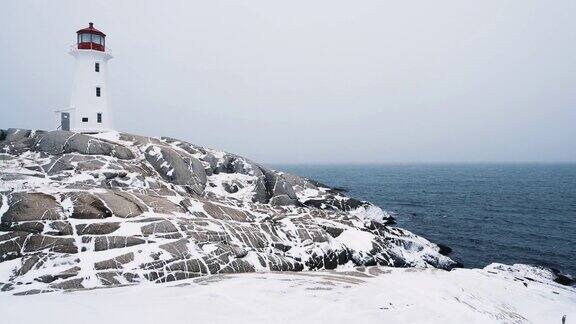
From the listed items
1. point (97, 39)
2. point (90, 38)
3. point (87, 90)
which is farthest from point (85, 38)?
point (87, 90)

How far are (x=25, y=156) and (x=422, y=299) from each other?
114ft

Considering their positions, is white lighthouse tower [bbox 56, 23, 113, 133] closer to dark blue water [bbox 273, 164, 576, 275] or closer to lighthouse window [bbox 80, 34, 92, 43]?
lighthouse window [bbox 80, 34, 92, 43]

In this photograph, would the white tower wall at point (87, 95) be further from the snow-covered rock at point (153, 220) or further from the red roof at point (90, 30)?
the snow-covered rock at point (153, 220)

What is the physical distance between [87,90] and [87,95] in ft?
2.03

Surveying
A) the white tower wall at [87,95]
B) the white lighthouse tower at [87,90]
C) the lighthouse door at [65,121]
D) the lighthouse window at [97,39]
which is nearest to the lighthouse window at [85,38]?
the white lighthouse tower at [87,90]

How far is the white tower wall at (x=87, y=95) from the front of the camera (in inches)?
1715

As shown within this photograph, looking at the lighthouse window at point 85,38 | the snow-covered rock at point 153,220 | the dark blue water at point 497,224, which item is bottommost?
the dark blue water at point 497,224

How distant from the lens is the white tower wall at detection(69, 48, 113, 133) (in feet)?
143

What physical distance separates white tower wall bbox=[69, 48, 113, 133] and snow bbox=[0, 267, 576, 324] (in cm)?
3177

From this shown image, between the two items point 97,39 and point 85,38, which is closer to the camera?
point 85,38

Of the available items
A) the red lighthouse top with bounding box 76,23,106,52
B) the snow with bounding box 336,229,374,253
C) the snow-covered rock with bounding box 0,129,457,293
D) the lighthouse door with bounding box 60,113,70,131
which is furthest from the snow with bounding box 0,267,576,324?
the red lighthouse top with bounding box 76,23,106,52

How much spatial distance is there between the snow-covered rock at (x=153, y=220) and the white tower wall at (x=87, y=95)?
17.0ft

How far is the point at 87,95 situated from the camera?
4397 centimetres

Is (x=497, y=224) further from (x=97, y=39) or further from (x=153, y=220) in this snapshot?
(x=97, y=39)
